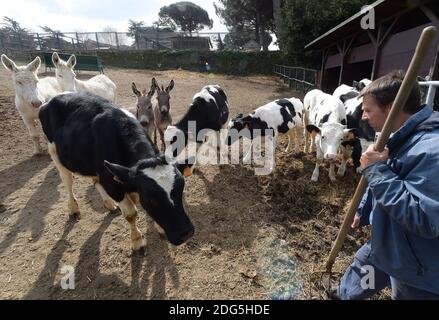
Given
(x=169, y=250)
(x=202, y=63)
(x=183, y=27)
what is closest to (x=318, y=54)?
(x=202, y=63)

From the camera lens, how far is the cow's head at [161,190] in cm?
242

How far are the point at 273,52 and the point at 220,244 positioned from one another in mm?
27892

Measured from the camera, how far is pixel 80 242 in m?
3.51

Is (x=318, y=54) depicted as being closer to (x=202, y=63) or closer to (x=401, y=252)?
(x=202, y=63)

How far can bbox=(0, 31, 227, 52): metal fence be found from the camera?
1214 inches

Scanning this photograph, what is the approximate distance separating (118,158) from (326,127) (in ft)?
11.6

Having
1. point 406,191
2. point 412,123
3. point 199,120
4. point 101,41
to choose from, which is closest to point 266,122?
point 199,120

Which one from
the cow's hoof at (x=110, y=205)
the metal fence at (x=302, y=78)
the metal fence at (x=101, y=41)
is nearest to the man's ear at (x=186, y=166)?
the cow's hoof at (x=110, y=205)

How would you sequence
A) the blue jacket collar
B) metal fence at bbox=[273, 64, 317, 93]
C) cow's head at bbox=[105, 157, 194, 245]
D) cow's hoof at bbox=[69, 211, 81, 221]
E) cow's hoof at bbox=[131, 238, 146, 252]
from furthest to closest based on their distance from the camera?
metal fence at bbox=[273, 64, 317, 93]
cow's hoof at bbox=[69, 211, 81, 221]
cow's hoof at bbox=[131, 238, 146, 252]
cow's head at bbox=[105, 157, 194, 245]
the blue jacket collar

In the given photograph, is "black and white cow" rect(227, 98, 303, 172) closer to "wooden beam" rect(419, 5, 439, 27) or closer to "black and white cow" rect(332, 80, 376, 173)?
"black and white cow" rect(332, 80, 376, 173)

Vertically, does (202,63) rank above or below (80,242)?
above

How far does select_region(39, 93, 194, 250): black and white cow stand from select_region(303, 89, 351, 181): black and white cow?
2804 millimetres

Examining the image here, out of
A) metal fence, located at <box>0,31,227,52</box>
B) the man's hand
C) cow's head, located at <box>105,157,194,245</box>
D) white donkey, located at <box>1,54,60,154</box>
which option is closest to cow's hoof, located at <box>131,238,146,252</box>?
cow's head, located at <box>105,157,194,245</box>

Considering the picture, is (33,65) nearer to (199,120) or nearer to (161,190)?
(199,120)
